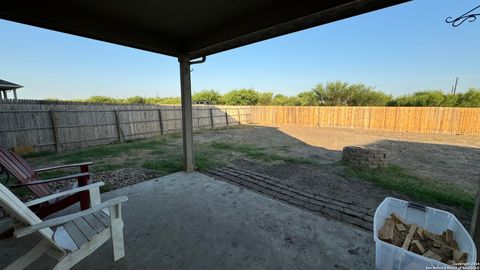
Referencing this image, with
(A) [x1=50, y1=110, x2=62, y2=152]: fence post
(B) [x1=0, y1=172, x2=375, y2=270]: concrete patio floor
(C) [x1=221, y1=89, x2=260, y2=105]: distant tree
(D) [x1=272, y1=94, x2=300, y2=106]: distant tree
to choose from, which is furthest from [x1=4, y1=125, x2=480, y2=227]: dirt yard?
(C) [x1=221, y1=89, x2=260, y2=105]: distant tree

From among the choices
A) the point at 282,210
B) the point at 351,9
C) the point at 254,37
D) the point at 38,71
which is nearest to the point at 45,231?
the point at 282,210

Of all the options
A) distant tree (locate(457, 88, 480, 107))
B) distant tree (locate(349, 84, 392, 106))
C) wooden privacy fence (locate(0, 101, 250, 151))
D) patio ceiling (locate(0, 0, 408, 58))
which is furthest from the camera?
distant tree (locate(349, 84, 392, 106))

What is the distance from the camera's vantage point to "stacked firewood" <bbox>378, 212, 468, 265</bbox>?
1.15m

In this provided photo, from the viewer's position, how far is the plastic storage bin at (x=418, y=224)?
1084 mm

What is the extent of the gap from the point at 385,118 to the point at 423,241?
1304 centimetres

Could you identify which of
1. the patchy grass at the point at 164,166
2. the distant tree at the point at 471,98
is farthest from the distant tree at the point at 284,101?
the patchy grass at the point at 164,166

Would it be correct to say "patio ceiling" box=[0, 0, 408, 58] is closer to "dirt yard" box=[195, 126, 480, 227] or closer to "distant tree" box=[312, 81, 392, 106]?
"dirt yard" box=[195, 126, 480, 227]

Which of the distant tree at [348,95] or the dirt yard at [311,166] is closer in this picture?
the dirt yard at [311,166]

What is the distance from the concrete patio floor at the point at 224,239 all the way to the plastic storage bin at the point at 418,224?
42 centimetres

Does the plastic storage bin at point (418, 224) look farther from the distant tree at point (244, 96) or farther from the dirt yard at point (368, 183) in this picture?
the distant tree at point (244, 96)

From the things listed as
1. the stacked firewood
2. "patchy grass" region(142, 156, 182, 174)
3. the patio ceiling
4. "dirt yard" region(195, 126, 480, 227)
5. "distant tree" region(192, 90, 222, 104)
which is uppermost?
"distant tree" region(192, 90, 222, 104)

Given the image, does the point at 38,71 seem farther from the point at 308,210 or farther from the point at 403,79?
the point at 403,79

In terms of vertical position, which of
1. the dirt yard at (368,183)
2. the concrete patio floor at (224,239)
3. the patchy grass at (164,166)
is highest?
the concrete patio floor at (224,239)

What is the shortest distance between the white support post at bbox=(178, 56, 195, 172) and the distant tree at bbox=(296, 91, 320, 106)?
723 inches
